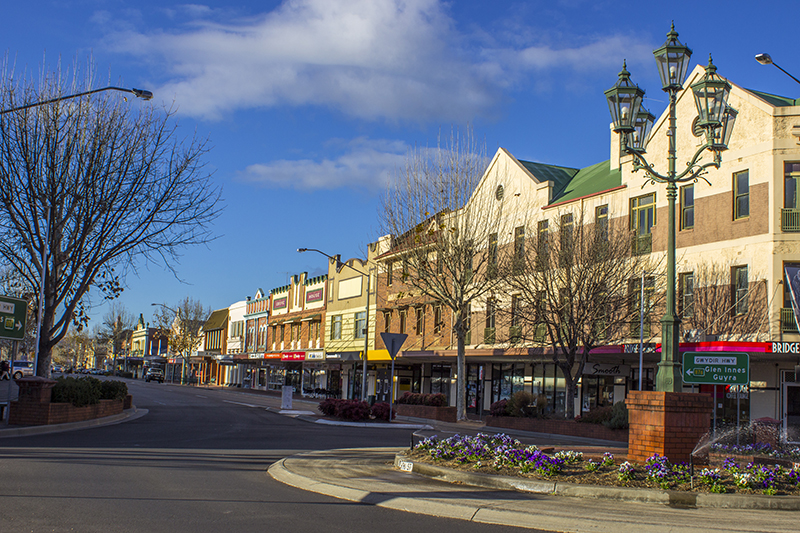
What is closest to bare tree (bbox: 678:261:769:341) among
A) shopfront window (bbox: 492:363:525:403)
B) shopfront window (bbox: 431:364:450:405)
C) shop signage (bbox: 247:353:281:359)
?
shopfront window (bbox: 492:363:525:403)

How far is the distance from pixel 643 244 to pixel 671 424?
19020 millimetres

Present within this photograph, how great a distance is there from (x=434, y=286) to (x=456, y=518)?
2331 centimetres

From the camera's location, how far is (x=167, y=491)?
30.5 ft

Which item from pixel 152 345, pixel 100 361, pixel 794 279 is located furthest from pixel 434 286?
pixel 100 361

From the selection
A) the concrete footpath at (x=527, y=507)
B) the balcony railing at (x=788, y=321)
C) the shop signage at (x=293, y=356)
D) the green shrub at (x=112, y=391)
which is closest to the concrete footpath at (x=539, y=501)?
the concrete footpath at (x=527, y=507)

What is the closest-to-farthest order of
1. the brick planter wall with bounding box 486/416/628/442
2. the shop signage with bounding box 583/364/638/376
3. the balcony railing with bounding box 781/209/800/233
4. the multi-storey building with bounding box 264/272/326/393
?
the brick planter wall with bounding box 486/416/628/442, the balcony railing with bounding box 781/209/800/233, the shop signage with bounding box 583/364/638/376, the multi-storey building with bounding box 264/272/326/393

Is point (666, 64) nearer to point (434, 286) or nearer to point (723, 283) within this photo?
point (723, 283)

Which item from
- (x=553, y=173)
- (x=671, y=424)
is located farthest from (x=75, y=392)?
(x=553, y=173)

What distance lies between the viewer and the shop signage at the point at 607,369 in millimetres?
29516

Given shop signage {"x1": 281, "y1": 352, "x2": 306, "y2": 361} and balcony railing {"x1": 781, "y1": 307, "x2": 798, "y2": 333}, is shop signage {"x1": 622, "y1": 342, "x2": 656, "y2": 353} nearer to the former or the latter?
balcony railing {"x1": 781, "y1": 307, "x2": 798, "y2": 333}

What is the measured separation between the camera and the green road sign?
11.3m

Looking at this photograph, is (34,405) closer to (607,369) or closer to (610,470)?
(610,470)

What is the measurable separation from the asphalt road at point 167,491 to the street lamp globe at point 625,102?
7490mm

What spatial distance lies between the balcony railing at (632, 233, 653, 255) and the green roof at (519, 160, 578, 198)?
25.1ft
